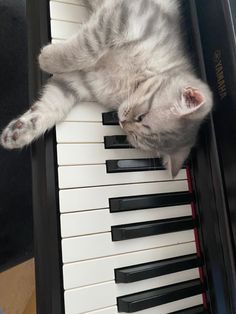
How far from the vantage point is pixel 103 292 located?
A: 0.96 meters

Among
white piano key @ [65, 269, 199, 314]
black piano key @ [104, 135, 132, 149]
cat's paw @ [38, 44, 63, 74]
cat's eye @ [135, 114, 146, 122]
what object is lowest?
white piano key @ [65, 269, 199, 314]

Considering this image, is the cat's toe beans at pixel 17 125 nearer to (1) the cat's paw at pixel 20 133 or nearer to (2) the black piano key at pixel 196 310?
(1) the cat's paw at pixel 20 133

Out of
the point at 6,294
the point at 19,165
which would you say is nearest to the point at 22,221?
the point at 19,165

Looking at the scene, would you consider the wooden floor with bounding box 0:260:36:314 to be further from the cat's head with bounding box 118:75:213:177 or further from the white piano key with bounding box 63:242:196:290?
the cat's head with bounding box 118:75:213:177

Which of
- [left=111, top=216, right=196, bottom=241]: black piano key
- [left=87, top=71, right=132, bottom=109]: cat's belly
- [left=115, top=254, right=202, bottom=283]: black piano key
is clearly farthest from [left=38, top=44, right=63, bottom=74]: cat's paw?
[left=115, top=254, right=202, bottom=283]: black piano key

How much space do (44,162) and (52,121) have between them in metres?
0.14

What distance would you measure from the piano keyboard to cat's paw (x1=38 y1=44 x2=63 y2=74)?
0.20 feet

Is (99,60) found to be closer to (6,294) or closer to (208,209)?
(208,209)

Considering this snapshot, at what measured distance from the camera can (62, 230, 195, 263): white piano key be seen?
940 mm

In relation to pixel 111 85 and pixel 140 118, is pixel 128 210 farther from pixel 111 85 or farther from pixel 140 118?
pixel 111 85

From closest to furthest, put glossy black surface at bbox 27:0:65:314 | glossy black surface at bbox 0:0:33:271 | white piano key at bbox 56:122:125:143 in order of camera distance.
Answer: glossy black surface at bbox 27:0:65:314 → white piano key at bbox 56:122:125:143 → glossy black surface at bbox 0:0:33:271

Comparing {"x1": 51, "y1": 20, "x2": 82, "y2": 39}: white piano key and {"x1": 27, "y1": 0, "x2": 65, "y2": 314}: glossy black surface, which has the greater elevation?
{"x1": 51, "y1": 20, "x2": 82, "y2": 39}: white piano key

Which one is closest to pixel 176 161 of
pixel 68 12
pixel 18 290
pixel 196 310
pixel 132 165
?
pixel 132 165

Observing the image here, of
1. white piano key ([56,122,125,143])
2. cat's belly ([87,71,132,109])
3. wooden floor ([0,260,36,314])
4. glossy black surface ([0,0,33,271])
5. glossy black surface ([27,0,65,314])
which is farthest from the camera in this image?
wooden floor ([0,260,36,314])
